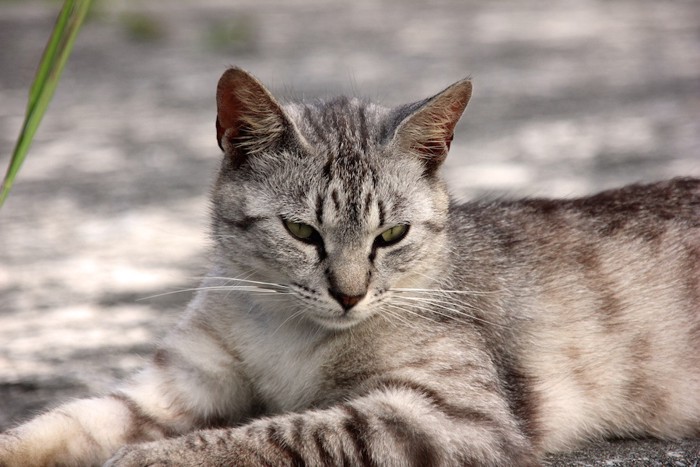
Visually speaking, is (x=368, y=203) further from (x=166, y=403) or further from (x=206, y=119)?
(x=206, y=119)

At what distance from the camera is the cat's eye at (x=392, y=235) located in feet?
10.8

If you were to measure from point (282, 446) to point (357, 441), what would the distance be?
233 millimetres

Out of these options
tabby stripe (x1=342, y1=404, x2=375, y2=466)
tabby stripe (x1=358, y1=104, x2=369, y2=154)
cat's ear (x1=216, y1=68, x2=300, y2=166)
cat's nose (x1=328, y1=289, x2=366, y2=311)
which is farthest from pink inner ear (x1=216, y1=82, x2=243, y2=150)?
tabby stripe (x1=342, y1=404, x2=375, y2=466)

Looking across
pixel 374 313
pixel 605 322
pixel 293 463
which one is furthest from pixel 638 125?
pixel 293 463

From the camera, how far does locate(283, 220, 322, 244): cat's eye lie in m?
3.23

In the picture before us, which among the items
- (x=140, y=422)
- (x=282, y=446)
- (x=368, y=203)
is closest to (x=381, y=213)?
(x=368, y=203)

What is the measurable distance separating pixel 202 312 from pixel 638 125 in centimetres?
561

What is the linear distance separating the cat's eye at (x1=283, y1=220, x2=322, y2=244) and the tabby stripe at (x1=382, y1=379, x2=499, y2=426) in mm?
553

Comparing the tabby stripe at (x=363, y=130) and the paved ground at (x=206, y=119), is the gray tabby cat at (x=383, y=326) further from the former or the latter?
the paved ground at (x=206, y=119)

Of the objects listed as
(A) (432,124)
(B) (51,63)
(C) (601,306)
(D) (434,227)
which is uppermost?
(B) (51,63)

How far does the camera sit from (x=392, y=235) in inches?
131

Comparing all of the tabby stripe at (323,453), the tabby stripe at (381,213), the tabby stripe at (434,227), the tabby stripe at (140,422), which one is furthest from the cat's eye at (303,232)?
the tabby stripe at (140,422)

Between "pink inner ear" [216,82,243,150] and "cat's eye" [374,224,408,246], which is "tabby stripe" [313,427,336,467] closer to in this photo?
"cat's eye" [374,224,408,246]

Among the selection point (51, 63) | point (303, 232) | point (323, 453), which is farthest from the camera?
point (303, 232)
